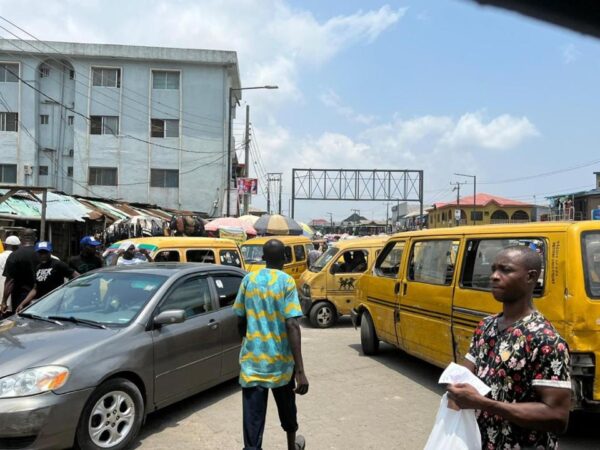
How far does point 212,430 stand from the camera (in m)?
4.66

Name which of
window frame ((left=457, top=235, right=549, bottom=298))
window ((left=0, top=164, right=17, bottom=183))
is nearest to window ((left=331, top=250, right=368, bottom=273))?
window frame ((left=457, top=235, right=549, bottom=298))

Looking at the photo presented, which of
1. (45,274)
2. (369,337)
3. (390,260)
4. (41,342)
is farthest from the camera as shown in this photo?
(369,337)

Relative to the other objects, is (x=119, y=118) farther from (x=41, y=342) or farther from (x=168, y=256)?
(x=41, y=342)

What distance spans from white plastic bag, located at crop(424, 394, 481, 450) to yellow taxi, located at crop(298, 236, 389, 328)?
8.61 metres

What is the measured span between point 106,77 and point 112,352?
35.9m

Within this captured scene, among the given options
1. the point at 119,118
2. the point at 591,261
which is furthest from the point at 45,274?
the point at 119,118

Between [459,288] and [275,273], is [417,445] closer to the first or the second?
[459,288]

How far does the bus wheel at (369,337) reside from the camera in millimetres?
7773

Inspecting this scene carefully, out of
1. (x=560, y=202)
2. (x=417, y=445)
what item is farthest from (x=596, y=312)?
(x=560, y=202)

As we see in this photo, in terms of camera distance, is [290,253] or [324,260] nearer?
[324,260]

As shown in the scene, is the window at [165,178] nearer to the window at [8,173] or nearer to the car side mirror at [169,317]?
the window at [8,173]

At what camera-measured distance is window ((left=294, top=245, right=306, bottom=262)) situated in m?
14.0

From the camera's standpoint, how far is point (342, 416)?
5098 mm

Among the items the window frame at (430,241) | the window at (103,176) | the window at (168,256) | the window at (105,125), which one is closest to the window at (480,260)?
the window frame at (430,241)
